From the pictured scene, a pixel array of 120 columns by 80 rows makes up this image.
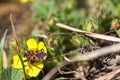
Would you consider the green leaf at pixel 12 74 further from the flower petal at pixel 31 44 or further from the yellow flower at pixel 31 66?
the flower petal at pixel 31 44

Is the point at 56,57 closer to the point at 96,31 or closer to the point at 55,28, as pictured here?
the point at 96,31

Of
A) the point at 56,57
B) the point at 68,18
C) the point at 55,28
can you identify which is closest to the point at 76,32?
the point at 56,57

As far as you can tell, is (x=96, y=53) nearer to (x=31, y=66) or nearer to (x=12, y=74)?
(x=31, y=66)

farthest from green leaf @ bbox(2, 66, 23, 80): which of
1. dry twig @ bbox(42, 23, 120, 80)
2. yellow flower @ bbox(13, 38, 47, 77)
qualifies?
→ dry twig @ bbox(42, 23, 120, 80)

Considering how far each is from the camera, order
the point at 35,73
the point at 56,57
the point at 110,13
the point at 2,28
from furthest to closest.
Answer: the point at 2,28 < the point at 110,13 < the point at 56,57 < the point at 35,73

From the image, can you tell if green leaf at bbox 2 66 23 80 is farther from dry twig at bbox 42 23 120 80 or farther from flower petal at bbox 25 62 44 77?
dry twig at bbox 42 23 120 80

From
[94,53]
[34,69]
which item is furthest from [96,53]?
[34,69]
